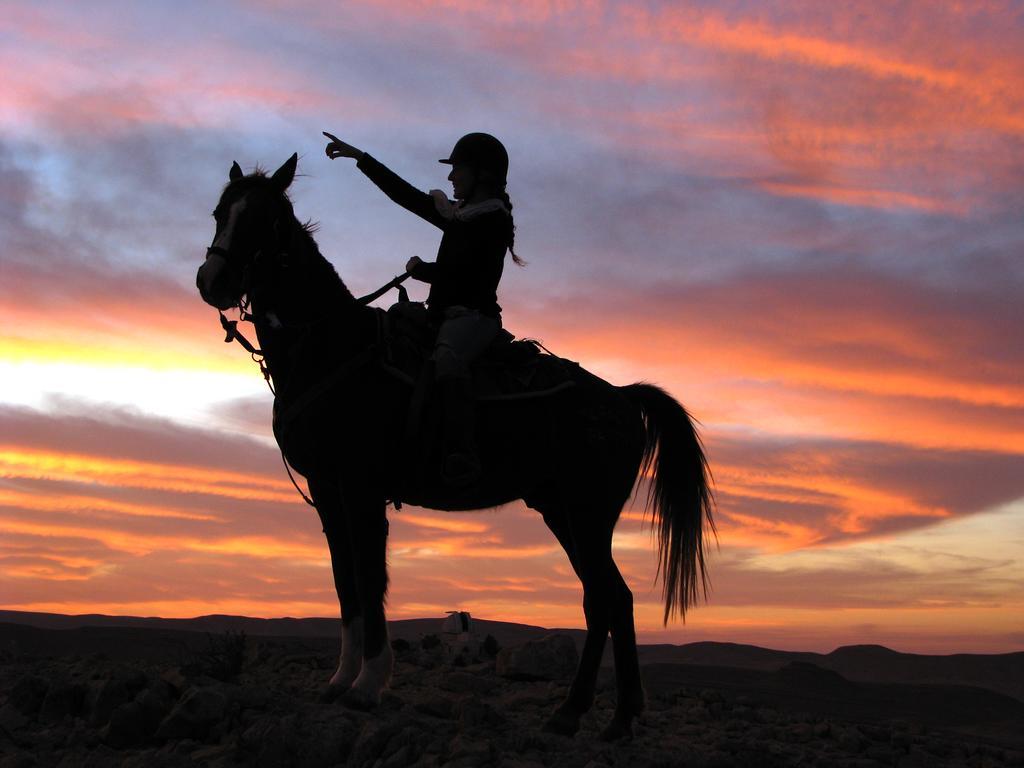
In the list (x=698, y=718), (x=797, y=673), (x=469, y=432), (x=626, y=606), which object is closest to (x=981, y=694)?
(x=797, y=673)

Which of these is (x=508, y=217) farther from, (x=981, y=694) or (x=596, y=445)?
(x=981, y=694)

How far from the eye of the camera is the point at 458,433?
7.89 meters

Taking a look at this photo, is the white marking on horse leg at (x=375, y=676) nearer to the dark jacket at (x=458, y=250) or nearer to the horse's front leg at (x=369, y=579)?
the horse's front leg at (x=369, y=579)

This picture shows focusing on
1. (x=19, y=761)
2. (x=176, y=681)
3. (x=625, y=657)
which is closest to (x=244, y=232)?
(x=176, y=681)

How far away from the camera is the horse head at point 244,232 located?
23.9 ft

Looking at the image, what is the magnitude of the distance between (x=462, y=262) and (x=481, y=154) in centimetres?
94

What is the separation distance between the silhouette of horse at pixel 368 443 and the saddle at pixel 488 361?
10 cm

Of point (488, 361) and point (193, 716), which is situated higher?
point (488, 361)

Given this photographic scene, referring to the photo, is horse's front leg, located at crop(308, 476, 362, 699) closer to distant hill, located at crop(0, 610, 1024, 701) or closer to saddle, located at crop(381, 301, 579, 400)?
saddle, located at crop(381, 301, 579, 400)

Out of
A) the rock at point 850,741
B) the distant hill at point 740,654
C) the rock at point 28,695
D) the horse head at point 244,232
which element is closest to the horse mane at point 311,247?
the horse head at point 244,232

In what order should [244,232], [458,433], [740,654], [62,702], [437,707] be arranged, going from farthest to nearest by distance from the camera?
[740,654] < [62,702] < [437,707] < [458,433] < [244,232]

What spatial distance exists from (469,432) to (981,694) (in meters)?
18.1

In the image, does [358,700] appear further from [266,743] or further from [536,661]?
[536,661]

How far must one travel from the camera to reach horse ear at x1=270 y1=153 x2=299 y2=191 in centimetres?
782
